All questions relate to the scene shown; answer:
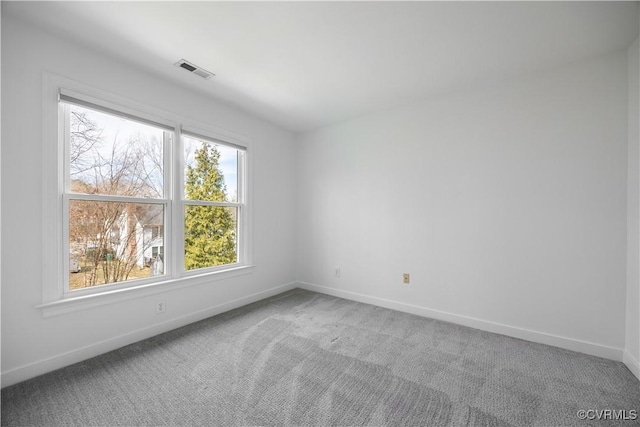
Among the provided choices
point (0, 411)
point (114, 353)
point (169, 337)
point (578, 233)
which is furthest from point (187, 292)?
point (578, 233)

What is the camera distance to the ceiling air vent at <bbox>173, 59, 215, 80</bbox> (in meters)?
2.41

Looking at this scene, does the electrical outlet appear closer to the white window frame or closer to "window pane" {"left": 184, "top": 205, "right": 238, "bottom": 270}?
the white window frame

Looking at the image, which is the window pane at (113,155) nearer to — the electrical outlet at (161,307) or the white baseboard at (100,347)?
the electrical outlet at (161,307)

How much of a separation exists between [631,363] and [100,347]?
410 cm

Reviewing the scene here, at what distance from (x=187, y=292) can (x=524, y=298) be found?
3315 millimetres

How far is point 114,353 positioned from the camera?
7.44 ft

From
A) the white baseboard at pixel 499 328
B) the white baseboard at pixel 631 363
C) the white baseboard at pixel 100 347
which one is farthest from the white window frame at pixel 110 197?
the white baseboard at pixel 631 363

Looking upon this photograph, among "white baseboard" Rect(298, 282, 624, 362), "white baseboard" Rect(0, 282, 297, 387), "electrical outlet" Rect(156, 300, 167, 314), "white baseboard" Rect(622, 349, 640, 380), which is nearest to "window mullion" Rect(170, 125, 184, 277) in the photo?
"electrical outlet" Rect(156, 300, 167, 314)

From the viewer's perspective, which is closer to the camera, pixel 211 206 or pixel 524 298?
pixel 524 298

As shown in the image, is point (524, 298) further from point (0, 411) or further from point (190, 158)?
point (0, 411)

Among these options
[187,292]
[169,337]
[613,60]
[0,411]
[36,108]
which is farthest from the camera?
[187,292]

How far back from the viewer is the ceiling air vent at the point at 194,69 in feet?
7.89

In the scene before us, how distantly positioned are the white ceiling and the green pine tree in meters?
0.82

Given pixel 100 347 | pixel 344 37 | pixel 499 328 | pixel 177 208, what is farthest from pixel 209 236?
pixel 499 328
